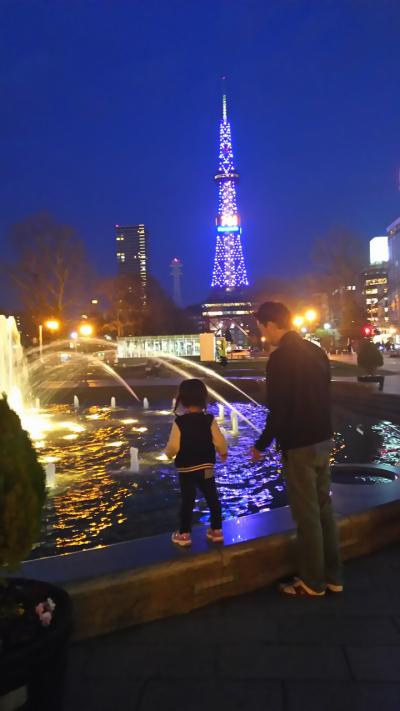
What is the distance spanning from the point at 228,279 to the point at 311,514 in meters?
178

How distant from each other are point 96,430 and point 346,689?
11027mm

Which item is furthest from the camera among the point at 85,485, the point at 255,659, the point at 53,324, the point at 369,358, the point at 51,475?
the point at 53,324

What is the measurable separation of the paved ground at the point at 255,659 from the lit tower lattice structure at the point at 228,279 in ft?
442

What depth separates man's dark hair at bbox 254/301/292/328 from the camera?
4.32 metres

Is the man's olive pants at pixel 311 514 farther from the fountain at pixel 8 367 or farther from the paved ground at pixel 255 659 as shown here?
the fountain at pixel 8 367

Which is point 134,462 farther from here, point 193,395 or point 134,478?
point 193,395

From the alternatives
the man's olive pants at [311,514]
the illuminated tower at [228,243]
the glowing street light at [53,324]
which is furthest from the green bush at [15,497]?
the illuminated tower at [228,243]

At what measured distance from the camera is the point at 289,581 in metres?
4.31

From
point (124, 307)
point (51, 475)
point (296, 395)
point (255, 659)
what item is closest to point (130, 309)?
point (124, 307)

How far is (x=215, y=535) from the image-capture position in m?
4.56

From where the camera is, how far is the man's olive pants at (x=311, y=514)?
13.5ft

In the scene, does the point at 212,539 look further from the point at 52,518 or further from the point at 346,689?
the point at 52,518

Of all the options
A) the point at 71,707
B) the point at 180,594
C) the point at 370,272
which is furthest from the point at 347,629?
the point at 370,272

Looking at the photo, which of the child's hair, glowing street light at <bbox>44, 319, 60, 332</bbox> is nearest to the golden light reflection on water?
the child's hair
